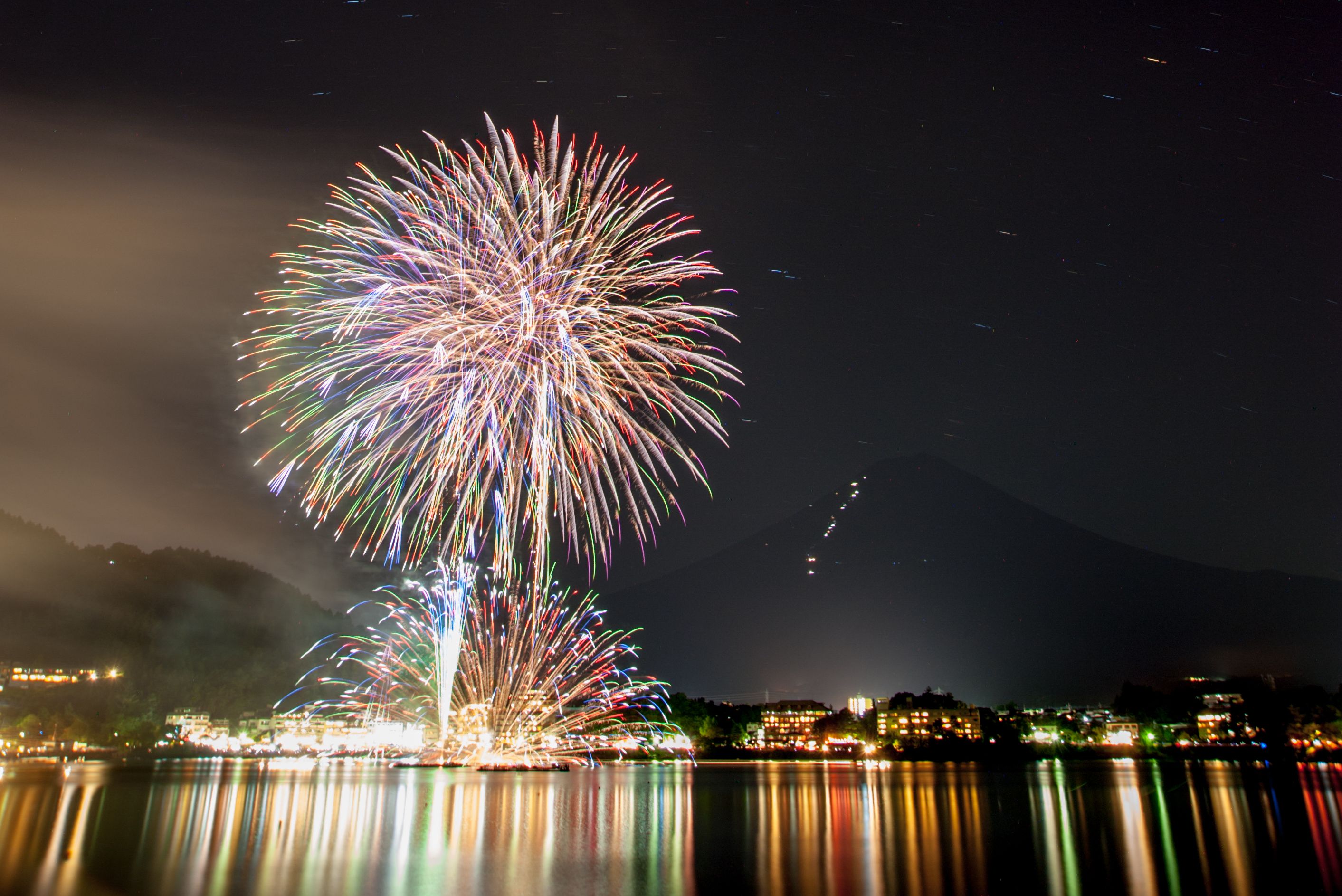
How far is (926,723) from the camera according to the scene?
190750 millimetres

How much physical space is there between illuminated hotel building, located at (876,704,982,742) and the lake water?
130 metres

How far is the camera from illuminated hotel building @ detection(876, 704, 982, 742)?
7136 inches

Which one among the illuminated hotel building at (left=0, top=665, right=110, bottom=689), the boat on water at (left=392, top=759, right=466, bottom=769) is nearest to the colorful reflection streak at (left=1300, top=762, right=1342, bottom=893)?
the boat on water at (left=392, top=759, right=466, bottom=769)

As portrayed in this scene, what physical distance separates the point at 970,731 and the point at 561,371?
597 ft

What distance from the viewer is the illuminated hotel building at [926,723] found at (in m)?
181

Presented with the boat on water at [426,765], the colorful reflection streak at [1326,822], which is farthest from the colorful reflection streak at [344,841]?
the boat on water at [426,765]

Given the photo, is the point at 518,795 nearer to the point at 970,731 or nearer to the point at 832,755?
the point at 832,755

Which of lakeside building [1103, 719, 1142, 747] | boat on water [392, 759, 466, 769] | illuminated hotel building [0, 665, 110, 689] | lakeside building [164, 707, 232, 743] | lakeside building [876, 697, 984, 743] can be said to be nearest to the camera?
boat on water [392, 759, 466, 769]

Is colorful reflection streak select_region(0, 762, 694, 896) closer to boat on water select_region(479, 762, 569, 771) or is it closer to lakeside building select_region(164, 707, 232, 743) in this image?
boat on water select_region(479, 762, 569, 771)

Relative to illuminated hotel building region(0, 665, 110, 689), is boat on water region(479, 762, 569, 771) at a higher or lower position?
lower

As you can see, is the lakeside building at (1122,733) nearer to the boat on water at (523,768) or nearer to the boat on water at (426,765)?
the boat on water at (523,768)

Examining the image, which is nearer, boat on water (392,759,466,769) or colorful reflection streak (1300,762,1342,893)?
colorful reflection streak (1300,762,1342,893)

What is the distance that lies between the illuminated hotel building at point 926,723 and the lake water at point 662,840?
129867 mm

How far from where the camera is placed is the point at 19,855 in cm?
2136
